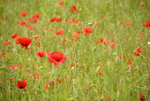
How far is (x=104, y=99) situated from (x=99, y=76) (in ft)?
1.00

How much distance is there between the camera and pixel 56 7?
12.3ft

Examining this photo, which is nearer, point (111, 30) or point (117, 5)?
point (111, 30)

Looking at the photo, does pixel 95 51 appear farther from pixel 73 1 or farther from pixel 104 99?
pixel 73 1

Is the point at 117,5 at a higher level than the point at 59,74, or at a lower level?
higher

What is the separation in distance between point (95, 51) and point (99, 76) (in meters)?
0.49

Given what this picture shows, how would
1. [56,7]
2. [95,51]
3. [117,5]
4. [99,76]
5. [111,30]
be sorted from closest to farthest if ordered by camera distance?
[99,76], [95,51], [111,30], [117,5], [56,7]

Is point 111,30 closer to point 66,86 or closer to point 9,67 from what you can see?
point 66,86

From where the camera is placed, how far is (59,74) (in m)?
1.66

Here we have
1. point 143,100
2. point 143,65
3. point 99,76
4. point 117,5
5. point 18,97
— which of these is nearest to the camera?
point 143,100

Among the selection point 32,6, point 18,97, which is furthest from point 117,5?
point 18,97

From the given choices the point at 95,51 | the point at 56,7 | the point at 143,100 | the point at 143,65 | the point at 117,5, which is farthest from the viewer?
the point at 56,7

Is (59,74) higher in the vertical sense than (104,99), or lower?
higher

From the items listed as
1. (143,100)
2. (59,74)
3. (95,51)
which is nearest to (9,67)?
(59,74)

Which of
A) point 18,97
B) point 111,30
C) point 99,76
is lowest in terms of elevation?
point 18,97
